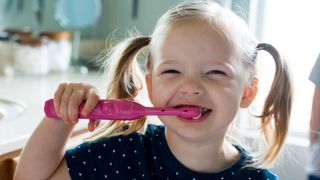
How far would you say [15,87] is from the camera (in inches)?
44.8

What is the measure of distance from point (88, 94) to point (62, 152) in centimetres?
13

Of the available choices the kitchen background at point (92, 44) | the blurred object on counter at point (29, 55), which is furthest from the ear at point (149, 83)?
the blurred object on counter at point (29, 55)

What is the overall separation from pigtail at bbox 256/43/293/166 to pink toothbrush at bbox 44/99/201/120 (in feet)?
0.63

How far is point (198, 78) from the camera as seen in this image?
2.09 feet

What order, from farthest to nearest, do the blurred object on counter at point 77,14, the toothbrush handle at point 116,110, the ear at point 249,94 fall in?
the blurred object on counter at point 77,14 < the ear at point 249,94 < the toothbrush handle at point 116,110

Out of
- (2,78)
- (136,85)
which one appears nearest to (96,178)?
(136,85)

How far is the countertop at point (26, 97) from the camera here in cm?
74

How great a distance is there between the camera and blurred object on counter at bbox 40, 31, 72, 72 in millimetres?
1357

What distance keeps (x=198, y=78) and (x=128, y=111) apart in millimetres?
112

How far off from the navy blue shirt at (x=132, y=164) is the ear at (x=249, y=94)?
9 centimetres

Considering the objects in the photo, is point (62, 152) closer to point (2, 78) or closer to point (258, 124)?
point (258, 124)

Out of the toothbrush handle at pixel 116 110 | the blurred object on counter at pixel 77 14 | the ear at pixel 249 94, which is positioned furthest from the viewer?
the blurred object on counter at pixel 77 14

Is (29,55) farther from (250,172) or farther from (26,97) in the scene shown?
(250,172)

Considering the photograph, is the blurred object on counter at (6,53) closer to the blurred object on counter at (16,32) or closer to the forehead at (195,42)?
the blurred object on counter at (16,32)
